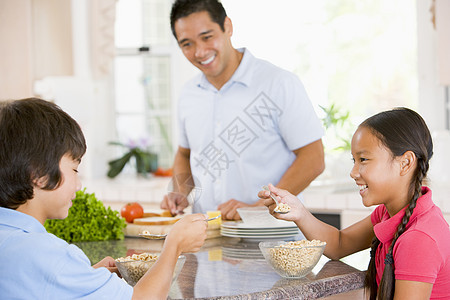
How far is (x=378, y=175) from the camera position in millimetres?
1571

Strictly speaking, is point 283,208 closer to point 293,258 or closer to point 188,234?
point 293,258

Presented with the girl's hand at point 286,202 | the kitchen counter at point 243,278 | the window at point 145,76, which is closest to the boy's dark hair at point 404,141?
the kitchen counter at point 243,278

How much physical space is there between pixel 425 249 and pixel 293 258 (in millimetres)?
319

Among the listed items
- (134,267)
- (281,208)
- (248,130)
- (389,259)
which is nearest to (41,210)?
(134,267)

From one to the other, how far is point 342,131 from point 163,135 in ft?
4.92

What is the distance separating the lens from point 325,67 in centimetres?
460

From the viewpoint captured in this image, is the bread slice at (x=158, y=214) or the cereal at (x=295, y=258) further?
the bread slice at (x=158, y=214)

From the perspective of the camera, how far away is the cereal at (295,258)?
5.05 ft

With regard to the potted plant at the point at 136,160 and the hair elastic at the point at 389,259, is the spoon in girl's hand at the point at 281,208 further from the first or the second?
the potted plant at the point at 136,160

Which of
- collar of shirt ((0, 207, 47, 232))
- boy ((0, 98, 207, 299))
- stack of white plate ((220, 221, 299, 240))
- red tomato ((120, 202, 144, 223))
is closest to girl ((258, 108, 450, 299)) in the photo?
stack of white plate ((220, 221, 299, 240))

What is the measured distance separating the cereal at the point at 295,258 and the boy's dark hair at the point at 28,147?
0.60 metres

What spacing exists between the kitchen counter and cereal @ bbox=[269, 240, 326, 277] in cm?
3

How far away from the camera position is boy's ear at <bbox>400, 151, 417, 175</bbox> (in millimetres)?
1556

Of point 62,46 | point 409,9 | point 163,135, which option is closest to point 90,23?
point 62,46
